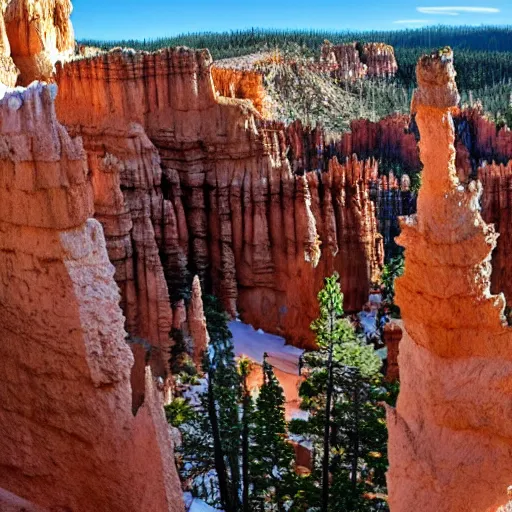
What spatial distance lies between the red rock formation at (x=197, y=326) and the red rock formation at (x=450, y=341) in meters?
13.8

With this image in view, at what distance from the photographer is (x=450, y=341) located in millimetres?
6238

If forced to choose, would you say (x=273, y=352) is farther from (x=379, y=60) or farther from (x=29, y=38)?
(x=379, y=60)

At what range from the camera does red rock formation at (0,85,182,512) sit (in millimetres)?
5984

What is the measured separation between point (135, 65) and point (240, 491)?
15.0 metres

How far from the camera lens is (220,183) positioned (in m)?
24.8

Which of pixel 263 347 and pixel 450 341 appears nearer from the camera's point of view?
pixel 450 341

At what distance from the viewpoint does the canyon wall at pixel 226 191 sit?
23938mm

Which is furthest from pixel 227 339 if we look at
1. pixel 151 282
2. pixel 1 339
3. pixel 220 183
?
pixel 1 339

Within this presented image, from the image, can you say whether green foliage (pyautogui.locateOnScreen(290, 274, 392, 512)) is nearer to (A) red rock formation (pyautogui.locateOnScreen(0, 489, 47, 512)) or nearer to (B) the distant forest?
(A) red rock formation (pyautogui.locateOnScreen(0, 489, 47, 512))

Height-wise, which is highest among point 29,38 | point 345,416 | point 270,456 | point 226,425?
point 29,38

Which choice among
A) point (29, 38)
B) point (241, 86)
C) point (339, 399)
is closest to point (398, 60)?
point (241, 86)

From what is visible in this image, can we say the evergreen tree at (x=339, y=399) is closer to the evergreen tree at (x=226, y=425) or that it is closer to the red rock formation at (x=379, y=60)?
the evergreen tree at (x=226, y=425)

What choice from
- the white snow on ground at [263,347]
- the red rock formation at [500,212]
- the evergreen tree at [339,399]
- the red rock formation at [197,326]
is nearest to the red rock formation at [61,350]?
the evergreen tree at [339,399]

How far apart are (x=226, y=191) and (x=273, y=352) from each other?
578 centimetres
